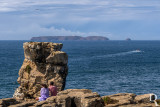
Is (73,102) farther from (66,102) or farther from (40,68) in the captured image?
(40,68)

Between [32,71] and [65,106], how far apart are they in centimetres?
1490

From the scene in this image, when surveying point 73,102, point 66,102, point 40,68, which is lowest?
point 73,102

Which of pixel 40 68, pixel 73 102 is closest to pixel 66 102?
pixel 73 102

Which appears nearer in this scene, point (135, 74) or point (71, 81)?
point (71, 81)

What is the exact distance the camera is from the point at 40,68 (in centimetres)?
3262

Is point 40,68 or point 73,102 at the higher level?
point 40,68

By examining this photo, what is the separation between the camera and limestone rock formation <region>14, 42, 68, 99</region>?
31391 millimetres

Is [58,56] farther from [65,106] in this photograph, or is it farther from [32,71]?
[65,106]

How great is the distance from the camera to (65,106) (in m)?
18.3

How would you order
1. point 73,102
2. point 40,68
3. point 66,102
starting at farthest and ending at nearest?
point 40,68 → point 73,102 → point 66,102

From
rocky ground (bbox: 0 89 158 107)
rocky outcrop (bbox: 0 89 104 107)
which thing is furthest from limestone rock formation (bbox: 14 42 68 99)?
rocky outcrop (bbox: 0 89 104 107)

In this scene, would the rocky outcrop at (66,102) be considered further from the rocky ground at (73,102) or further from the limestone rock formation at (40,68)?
the limestone rock formation at (40,68)

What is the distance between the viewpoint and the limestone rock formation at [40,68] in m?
31.4

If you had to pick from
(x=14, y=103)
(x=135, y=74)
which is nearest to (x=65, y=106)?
(x=14, y=103)
